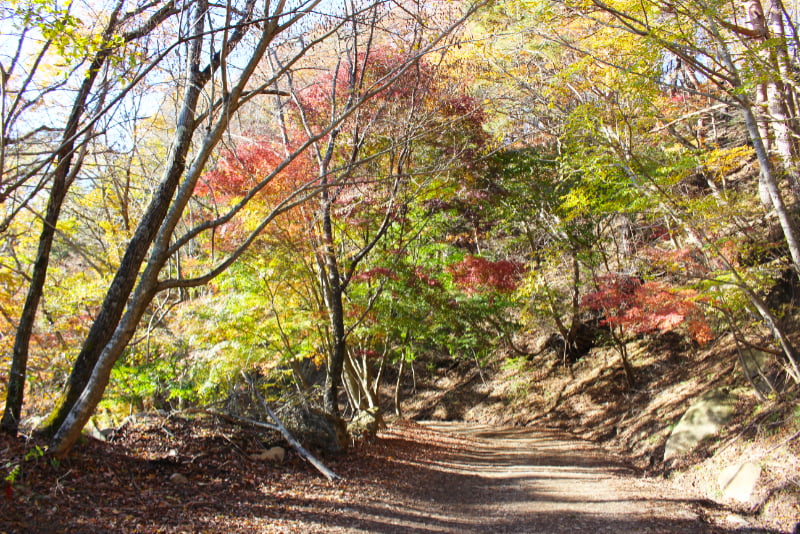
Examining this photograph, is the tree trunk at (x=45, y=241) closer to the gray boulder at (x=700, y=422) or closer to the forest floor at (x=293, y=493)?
the forest floor at (x=293, y=493)

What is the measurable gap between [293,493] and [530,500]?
11.4 feet

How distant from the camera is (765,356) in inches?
394

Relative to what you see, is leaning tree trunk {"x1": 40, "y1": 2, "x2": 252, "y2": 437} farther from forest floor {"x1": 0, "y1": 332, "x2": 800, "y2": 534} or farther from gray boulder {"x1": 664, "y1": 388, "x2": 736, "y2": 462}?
gray boulder {"x1": 664, "y1": 388, "x2": 736, "y2": 462}

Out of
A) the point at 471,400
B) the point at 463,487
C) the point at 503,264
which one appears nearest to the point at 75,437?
the point at 463,487

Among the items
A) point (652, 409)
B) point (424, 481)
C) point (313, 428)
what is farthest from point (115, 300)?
point (652, 409)

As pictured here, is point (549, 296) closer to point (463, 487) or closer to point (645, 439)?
point (645, 439)

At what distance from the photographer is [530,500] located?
7.52 metres

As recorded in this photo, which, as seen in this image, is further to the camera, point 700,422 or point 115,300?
point 700,422

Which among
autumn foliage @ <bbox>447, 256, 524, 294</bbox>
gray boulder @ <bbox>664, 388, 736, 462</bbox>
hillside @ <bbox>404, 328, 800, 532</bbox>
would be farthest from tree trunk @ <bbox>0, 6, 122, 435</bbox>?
gray boulder @ <bbox>664, 388, 736, 462</bbox>

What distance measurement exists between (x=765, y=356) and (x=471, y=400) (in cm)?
1107

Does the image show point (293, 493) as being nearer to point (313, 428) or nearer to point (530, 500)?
point (313, 428)

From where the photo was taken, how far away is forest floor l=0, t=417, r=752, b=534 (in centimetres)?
488

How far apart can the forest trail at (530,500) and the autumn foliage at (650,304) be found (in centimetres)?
304

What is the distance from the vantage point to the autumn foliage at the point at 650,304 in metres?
9.83
